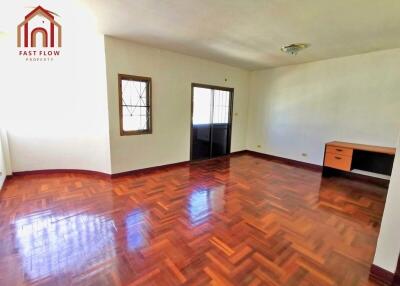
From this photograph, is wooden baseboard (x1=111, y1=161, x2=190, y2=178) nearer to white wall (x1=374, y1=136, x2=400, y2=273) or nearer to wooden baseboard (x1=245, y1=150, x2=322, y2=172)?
wooden baseboard (x1=245, y1=150, x2=322, y2=172)

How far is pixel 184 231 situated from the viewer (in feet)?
7.50

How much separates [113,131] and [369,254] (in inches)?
156

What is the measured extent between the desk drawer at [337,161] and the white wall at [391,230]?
102 inches

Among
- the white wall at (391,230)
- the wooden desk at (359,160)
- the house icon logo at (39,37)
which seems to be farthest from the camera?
the wooden desk at (359,160)

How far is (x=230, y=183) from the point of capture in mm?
3799

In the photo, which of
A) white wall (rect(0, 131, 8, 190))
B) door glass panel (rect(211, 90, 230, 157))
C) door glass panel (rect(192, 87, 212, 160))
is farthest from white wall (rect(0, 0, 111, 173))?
door glass panel (rect(211, 90, 230, 157))

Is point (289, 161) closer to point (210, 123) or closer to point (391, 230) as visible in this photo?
point (210, 123)

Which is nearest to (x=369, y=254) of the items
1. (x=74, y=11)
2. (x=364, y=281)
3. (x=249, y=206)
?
(x=364, y=281)

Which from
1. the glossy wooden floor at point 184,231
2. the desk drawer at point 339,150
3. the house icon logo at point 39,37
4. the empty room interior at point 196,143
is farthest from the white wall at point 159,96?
the desk drawer at point 339,150

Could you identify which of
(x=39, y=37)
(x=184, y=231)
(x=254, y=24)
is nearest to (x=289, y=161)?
(x=254, y=24)

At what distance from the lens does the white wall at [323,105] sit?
12.6 feet

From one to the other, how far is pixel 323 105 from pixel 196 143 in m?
→ 3.10

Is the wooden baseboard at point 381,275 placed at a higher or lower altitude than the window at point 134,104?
lower

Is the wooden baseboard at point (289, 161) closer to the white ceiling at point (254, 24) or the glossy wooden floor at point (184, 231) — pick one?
the glossy wooden floor at point (184, 231)
